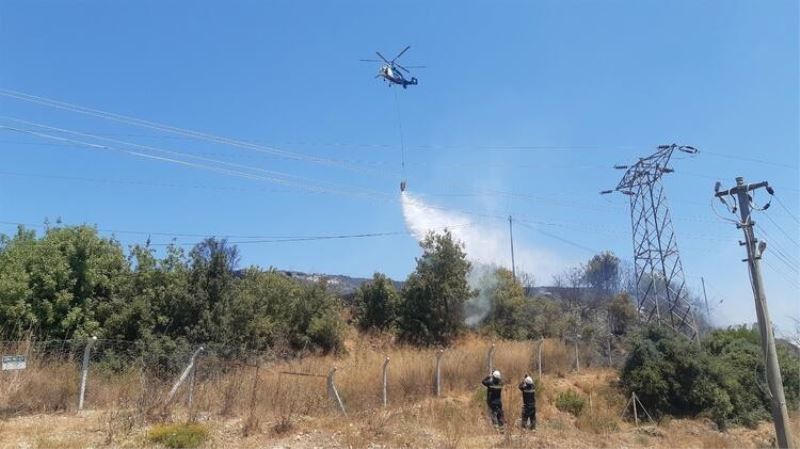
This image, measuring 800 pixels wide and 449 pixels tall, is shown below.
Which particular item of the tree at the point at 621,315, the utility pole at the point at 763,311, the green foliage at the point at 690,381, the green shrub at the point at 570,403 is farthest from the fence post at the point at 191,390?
the tree at the point at 621,315

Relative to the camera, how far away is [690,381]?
26.2 meters

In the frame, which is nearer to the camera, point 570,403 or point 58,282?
point 58,282

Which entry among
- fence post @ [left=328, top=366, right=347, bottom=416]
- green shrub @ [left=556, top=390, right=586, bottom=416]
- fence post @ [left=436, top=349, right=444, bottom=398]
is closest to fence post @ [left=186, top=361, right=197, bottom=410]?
fence post @ [left=328, top=366, right=347, bottom=416]

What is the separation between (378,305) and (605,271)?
45.8m

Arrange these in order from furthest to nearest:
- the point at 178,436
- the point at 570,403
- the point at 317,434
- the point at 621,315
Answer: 1. the point at 621,315
2. the point at 570,403
3. the point at 317,434
4. the point at 178,436

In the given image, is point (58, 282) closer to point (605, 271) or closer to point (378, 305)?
point (378, 305)

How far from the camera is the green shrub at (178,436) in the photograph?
1195cm

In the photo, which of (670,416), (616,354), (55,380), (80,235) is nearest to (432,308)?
(616,354)

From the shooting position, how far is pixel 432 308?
1409 inches

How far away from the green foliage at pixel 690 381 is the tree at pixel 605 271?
43932mm

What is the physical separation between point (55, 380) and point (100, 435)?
11.5ft

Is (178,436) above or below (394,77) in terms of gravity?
below

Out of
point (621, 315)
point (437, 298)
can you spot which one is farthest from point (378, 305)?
point (621, 315)

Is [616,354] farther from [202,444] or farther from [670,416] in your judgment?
[202,444]
